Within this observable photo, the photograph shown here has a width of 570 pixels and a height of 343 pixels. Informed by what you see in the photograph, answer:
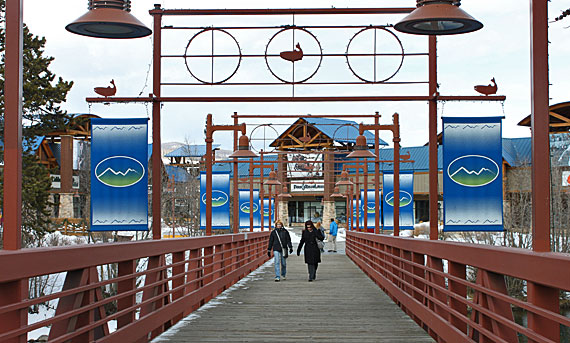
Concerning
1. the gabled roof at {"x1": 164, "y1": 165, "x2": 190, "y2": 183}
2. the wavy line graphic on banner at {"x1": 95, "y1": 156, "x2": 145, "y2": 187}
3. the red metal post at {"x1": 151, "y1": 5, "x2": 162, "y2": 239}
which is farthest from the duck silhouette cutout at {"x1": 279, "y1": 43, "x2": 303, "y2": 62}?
the gabled roof at {"x1": 164, "y1": 165, "x2": 190, "y2": 183}

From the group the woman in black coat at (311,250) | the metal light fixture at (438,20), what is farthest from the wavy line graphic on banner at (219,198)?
the metal light fixture at (438,20)

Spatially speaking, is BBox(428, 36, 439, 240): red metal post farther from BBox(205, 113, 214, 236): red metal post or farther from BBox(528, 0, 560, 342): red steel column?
BBox(205, 113, 214, 236): red metal post

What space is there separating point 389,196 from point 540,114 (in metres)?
24.2

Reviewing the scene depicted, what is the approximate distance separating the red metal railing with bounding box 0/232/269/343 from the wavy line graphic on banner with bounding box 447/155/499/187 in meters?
4.20

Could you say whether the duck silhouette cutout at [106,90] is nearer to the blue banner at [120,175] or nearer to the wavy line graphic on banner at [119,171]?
the blue banner at [120,175]

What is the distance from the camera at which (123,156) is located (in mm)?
12992

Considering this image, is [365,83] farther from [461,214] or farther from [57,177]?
[57,177]

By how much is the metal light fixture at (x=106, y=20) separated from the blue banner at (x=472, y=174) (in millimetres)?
5601

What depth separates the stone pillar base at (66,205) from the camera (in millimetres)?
59969

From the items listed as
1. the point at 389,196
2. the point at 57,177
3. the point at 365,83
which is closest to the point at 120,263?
the point at 365,83

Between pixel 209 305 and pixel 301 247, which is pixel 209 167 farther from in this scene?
pixel 209 305

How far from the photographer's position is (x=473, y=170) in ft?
41.3

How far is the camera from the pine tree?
29656mm

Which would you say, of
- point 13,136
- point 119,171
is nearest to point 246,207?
point 119,171
